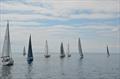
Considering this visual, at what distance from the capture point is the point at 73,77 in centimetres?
6688

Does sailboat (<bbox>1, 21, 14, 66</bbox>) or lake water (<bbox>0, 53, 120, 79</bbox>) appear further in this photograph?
sailboat (<bbox>1, 21, 14, 66</bbox>)

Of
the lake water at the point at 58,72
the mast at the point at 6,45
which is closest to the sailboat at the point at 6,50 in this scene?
the mast at the point at 6,45

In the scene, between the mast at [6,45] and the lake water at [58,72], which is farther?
the mast at [6,45]

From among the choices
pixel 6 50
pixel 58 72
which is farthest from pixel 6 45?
pixel 58 72

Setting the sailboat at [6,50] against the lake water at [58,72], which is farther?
the sailboat at [6,50]

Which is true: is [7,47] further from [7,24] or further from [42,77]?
[42,77]

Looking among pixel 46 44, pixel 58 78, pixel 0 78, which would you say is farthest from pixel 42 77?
pixel 46 44

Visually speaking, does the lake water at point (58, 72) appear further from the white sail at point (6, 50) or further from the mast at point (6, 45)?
the mast at point (6, 45)

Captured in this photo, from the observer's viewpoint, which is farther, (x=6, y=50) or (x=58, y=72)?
(x=6, y=50)

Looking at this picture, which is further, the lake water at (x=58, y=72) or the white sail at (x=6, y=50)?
the white sail at (x=6, y=50)

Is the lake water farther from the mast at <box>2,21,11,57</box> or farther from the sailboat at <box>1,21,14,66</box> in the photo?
the mast at <box>2,21,11,57</box>

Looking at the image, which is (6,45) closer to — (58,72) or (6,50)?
(6,50)

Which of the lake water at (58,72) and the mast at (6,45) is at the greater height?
the mast at (6,45)

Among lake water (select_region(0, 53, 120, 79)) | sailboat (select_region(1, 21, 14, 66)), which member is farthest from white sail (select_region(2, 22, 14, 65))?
lake water (select_region(0, 53, 120, 79))
